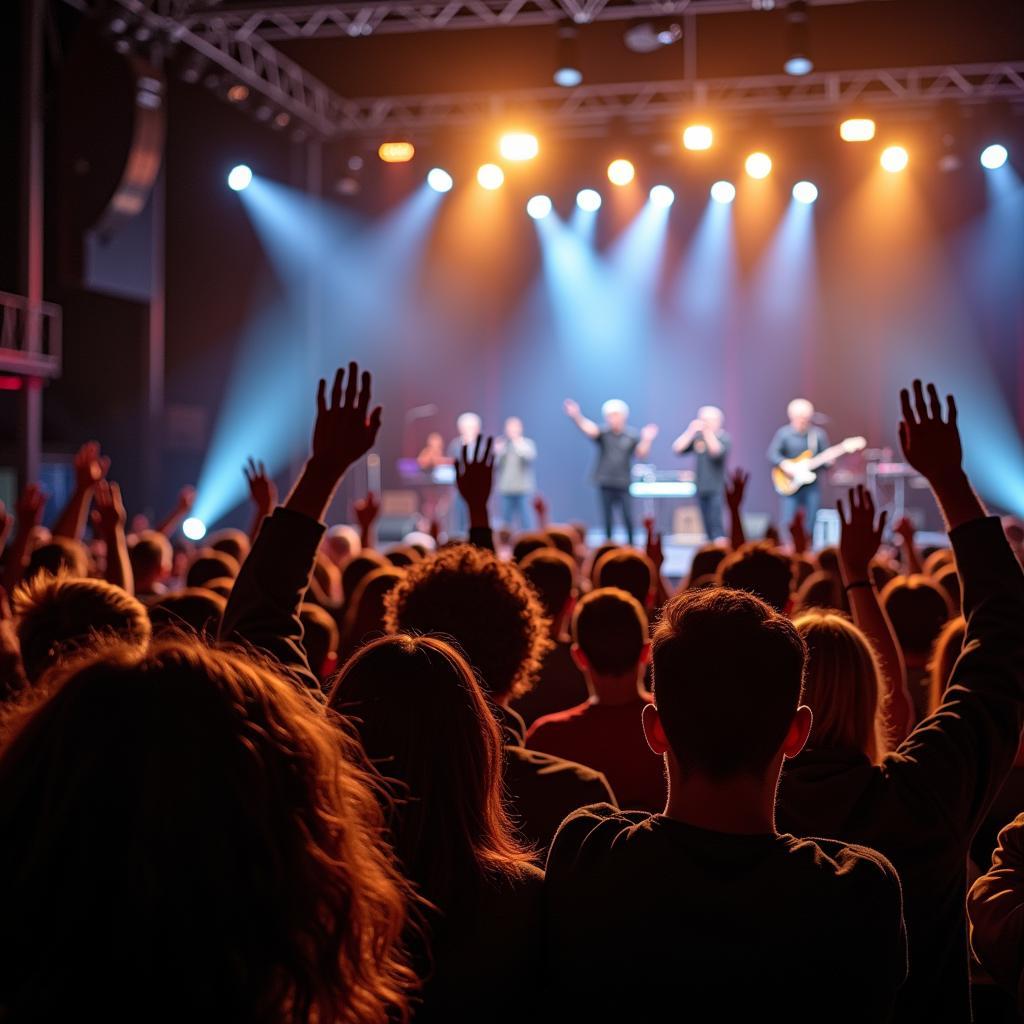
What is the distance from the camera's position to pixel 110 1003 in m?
0.72

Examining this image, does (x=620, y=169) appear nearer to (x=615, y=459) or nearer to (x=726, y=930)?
(x=615, y=459)

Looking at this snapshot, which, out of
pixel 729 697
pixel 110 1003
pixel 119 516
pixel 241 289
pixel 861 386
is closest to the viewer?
pixel 110 1003

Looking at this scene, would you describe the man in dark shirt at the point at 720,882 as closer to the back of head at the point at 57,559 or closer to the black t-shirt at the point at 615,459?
the back of head at the point at 57,559

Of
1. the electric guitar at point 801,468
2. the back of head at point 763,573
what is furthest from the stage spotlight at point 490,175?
the back of head at point 763,573

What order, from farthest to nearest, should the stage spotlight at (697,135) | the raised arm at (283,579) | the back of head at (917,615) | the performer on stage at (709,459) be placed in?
1. the performer on stage at (709,459)
2. the stage spotlight at (697,135)
3. the back of head at (917,615)
4. the raised arm at (283,579)

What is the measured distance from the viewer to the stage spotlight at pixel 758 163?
13.1 m

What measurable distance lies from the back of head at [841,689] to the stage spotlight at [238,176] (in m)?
12.8

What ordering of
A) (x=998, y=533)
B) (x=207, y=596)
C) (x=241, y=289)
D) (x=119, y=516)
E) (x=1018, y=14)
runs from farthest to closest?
(x=241, y=289), (x=1018, y=14), (x=119, y=516), (x=207, y=596), (x=998, y=533)

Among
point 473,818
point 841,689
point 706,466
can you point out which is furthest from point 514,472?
point 473,818

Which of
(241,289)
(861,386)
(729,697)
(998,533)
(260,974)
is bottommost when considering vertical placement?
(260,974)

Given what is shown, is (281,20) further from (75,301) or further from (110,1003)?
(110,1003)

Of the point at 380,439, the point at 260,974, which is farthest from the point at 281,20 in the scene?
the point at 260,974

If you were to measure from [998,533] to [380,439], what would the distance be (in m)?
15.0

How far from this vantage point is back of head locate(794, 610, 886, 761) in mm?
1751
